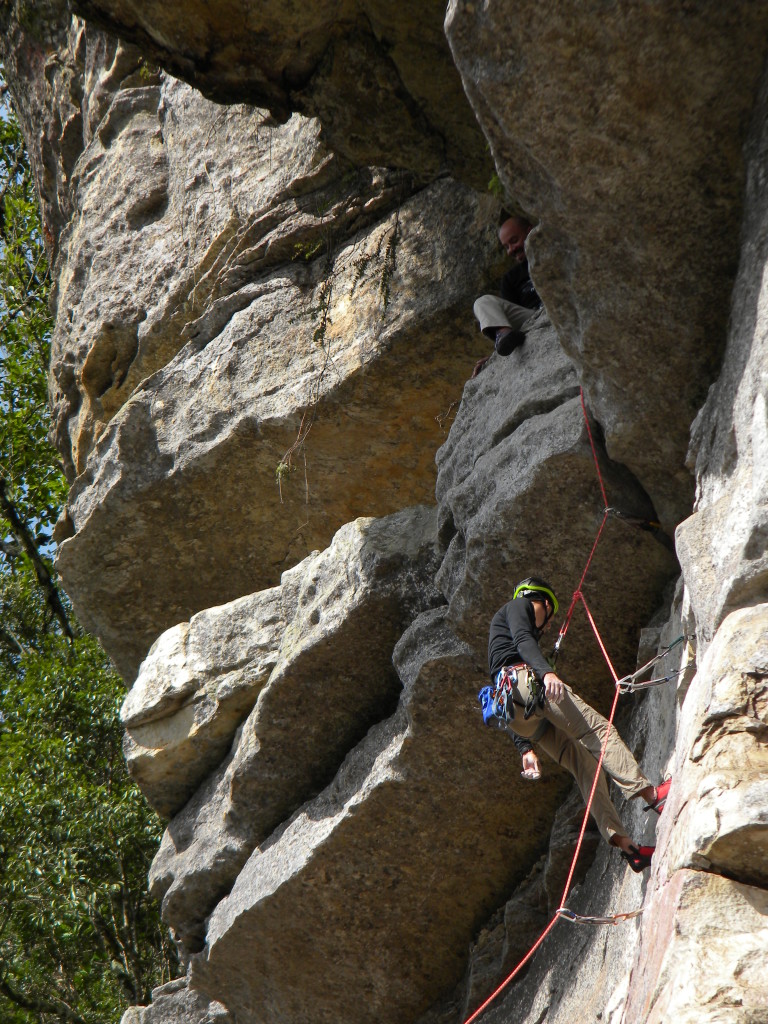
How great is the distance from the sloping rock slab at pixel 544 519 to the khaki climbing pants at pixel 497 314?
0.98ft

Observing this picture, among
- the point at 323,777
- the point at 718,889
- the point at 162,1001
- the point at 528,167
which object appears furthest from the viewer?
the point at 162,1001

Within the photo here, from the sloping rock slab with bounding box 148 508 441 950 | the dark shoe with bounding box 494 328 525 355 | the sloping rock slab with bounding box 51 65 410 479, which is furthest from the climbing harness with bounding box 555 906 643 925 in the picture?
the sloping rock slab with bounding box 51 65 410 479

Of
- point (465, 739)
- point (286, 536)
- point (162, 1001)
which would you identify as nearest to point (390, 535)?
point (465, 739)

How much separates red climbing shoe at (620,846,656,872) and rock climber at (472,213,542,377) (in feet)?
11.5

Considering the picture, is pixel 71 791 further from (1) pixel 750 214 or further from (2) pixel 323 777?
(1) pixel 750 214

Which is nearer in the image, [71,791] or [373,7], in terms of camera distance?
[373,7]

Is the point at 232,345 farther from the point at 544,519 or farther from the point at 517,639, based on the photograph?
the point at 517,639

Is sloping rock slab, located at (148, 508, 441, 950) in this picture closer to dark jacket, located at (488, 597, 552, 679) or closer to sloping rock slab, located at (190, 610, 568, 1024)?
sloping rock slab, located at (190, 610, 568, 1024)

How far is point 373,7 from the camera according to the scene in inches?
280

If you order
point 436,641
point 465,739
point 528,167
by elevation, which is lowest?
point 465,739

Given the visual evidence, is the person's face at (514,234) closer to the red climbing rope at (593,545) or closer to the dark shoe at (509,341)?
the dark shoe at (509,341)

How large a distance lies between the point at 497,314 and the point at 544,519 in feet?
6.13

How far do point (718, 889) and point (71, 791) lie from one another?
443 inches

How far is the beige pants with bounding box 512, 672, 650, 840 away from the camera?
5.87 m
